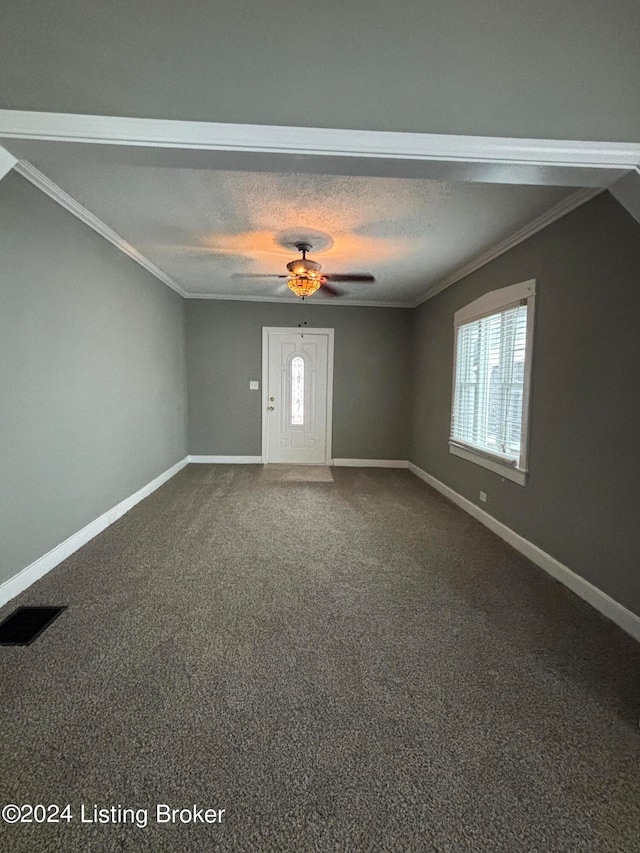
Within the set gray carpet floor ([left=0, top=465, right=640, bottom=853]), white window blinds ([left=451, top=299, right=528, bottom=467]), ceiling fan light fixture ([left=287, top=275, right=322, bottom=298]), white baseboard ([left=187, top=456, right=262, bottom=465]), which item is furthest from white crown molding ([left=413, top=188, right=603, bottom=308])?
white baseboard ([left=187, top=456, right=262, bottom=465])

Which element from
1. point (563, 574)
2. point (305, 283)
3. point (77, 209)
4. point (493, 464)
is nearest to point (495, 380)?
point (493, 464)

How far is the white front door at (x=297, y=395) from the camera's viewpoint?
5625 millimetres

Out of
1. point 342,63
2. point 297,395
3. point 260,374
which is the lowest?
point 297,395

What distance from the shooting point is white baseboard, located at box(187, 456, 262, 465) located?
5723mm

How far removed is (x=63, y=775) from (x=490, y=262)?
4.14 metres

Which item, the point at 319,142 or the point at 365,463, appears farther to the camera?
the point at 365,463

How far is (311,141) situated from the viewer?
1.38m

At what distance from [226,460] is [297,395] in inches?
57.6

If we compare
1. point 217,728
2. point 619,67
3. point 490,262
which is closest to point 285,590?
point 217,728

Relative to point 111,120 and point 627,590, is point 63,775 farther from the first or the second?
point 627,590

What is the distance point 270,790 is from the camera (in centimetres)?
114

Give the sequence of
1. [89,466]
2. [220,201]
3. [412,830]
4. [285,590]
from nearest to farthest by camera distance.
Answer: [412,830] → [285,590] → [220,201] → [89,466]

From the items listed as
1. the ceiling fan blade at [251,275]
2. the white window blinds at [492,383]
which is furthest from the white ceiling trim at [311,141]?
the ceiling fan blade at [251,275]

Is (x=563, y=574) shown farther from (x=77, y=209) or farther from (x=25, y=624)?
(x=77, y=209)
